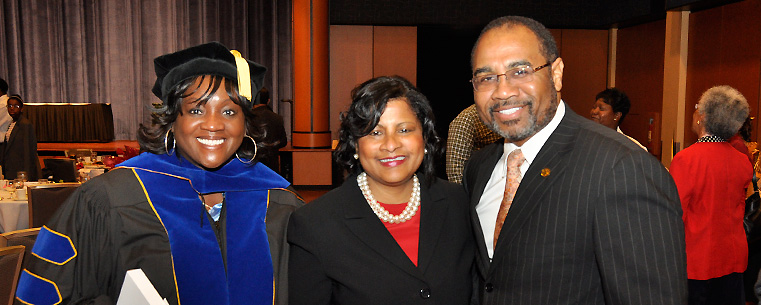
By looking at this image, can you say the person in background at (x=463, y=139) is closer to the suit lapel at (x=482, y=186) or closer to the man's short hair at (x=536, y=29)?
the suit lapel at (x=482, y=186)

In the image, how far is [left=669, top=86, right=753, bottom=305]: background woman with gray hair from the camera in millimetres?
3219

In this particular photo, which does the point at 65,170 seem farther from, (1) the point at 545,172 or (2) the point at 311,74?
(1) the point at 545,172

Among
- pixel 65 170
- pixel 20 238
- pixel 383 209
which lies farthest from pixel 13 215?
pixel 383 209

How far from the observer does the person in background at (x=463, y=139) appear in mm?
3856

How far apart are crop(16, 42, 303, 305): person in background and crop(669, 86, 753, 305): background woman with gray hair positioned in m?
2.47

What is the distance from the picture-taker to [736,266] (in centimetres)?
329

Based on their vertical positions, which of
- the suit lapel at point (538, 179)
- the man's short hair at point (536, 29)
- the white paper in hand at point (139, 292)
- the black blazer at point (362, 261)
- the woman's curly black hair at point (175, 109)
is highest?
the man's short hair at point (536, 29)

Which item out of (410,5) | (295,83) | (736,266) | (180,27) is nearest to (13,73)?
(180,27)

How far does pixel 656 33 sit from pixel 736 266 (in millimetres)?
6093

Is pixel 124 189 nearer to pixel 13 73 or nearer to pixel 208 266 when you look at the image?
pixel 208 266

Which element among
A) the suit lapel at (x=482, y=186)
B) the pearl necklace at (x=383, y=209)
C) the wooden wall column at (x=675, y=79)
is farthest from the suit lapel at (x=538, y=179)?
the wooden wall column at (x=675, y=79)

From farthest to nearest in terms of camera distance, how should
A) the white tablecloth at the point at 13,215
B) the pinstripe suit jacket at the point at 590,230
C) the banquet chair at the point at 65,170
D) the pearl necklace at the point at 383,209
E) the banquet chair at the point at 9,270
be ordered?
the banquet chair at the point at 65,170 < the white tablecloth at the point at 13,215 < the banquet chair at the point at 9,270 < the pearl necklace at the point at 383,209 < the pinstripe suit jacket at the point at 590,230

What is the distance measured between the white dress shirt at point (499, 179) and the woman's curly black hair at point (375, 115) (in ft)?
0.76

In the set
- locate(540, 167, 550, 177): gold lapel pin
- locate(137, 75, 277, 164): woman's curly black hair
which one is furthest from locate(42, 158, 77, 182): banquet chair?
locate(540, 167, 550, 177): gold lapel pin
